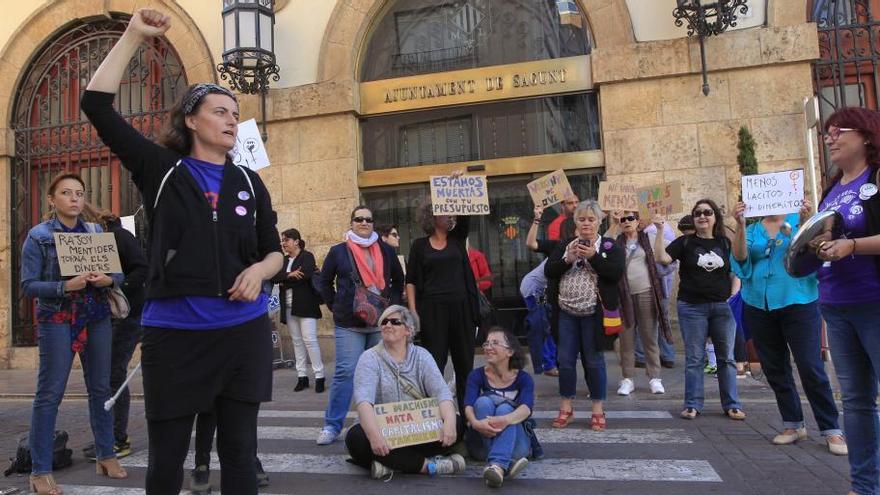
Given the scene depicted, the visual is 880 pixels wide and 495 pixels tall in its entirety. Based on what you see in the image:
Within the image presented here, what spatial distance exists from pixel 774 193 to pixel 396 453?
136 inches

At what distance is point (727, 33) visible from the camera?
960 cm

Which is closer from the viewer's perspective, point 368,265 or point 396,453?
point 396,453

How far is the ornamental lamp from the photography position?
1056 centimetres

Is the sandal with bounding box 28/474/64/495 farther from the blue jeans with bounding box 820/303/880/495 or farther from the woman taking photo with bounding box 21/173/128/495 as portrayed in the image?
the blue jeans with bounding box 820/303/880/495

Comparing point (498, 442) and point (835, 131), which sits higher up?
point (835, 131)

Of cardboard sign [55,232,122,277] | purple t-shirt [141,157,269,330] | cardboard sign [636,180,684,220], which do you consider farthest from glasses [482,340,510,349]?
cardboard sign [636,180,684,220]

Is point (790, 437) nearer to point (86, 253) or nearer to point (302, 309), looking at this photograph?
point (86, 253)

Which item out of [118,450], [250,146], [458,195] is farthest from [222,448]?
[250,146]

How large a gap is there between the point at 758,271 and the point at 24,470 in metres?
5.58

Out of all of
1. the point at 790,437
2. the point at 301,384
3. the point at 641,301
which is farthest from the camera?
the point at 301,384

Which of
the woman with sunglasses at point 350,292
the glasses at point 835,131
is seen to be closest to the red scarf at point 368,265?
the woman with sunglasses at point 350,292

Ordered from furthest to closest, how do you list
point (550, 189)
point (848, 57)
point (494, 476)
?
point (848, 57) < point (550, 189) < point (494, 476)

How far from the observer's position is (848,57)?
952cm

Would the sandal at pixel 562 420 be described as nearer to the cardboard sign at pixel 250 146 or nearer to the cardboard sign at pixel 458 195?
the cardboard sign at pixel 458 195
